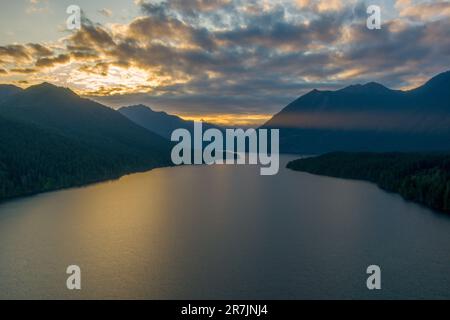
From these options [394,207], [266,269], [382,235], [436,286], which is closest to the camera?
[436,286]

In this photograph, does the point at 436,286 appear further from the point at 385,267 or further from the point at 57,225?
the point at 57,225
